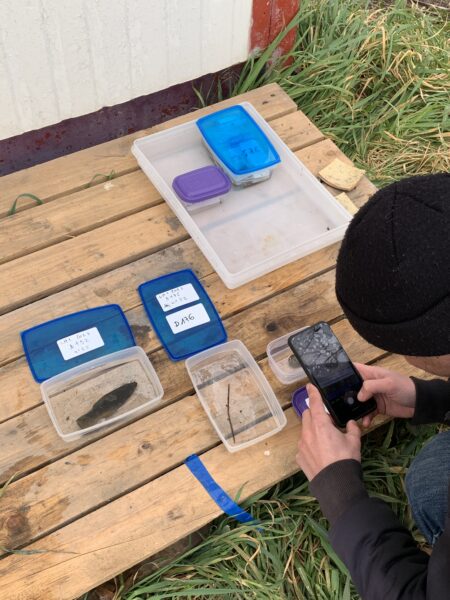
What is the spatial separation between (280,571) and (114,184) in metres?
1.15

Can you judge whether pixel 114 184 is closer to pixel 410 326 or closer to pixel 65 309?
pixel 65 309

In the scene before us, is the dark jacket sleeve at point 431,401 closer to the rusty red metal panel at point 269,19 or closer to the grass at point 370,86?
the grass at point 370,86

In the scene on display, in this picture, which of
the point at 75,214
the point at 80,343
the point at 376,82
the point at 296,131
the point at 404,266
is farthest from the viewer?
the point at 376,82

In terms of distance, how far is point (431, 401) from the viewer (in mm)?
1528

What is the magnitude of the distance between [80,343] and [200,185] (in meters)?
0.58

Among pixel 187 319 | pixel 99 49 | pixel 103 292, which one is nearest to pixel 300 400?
pixel 187 319

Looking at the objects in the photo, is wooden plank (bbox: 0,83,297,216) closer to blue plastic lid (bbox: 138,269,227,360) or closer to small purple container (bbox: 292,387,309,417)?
blue plastic lid (bbox: 138,269,227,360)

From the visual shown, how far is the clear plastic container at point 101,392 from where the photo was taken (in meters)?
1.55

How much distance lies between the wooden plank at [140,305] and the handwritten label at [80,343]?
0.09 metres

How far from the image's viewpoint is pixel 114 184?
200cm

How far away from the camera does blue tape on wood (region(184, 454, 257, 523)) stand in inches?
58.7

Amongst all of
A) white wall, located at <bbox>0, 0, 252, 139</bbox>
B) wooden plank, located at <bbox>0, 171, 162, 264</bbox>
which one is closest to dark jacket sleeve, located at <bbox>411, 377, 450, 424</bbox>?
wooden plank, located at <bbox>0, 171, 162, 264</bbox>

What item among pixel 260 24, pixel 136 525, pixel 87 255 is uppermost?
pixel 260 24

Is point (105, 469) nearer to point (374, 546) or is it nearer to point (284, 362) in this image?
point (284, 362)
